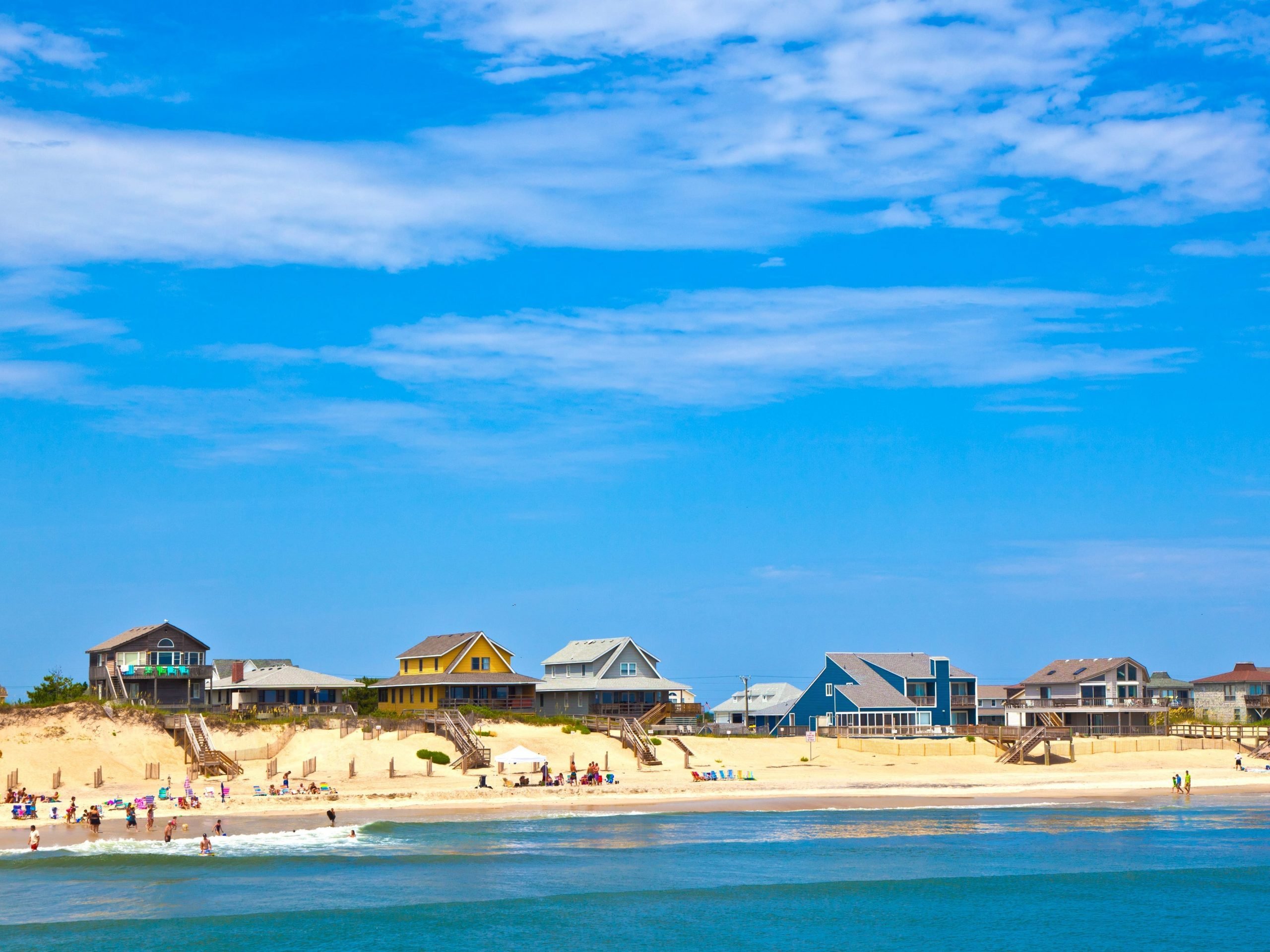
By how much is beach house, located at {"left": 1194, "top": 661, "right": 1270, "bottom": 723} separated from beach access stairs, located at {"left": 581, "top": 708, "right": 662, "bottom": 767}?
58766 millimetres

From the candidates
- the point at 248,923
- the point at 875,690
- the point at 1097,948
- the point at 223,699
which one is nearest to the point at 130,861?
the point at 248,923

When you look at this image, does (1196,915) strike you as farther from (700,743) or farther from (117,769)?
(117,769)

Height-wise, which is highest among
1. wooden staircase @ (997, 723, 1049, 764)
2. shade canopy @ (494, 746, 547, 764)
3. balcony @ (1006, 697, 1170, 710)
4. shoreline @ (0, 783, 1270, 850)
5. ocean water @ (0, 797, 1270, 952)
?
balcony @ (1006, 697, 1170, 710)

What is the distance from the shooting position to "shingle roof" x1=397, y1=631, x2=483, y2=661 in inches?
3588

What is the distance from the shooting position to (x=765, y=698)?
133 meters

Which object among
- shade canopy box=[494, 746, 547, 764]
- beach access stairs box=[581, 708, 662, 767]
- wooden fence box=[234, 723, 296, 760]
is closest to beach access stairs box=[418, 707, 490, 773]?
shade canopy box=[494, 746, 547, 764]

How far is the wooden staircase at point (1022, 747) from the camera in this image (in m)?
85.2

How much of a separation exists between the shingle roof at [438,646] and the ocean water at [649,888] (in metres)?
31.4

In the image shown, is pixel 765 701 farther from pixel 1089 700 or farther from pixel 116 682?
pixel 116 682

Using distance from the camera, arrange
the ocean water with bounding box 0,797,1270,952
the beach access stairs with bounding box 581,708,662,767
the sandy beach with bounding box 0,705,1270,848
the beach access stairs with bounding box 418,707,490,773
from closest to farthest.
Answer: the ocean water with bounding box 0,797,1270,952, the sandy beach with bounding box 0,705,1270,848, the beach access stairs with bounding box 418,707,490,773, the beach access stairs with bounding box 581,708,662,767

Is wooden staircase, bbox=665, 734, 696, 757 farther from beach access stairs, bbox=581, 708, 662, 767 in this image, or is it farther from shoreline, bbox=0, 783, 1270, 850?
shoreline, bbox=0, 783, 1270, 850

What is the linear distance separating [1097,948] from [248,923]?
25.5 m

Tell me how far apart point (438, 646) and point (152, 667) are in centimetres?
1937

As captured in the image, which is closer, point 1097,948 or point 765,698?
point 1097,948
